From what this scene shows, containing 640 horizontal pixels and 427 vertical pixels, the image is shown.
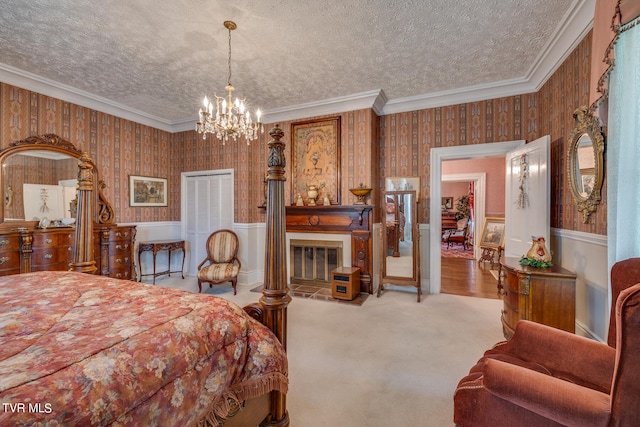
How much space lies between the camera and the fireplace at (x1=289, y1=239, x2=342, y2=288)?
432 cm

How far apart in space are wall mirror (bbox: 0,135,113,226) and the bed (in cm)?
232

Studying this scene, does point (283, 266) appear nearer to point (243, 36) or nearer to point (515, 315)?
point (515, 315)

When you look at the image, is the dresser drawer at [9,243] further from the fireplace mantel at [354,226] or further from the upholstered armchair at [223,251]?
the fireplace mantel at [354,226]

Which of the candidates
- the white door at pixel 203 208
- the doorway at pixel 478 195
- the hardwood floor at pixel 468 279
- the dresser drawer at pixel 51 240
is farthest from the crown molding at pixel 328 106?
the doorway at pixel 478 195

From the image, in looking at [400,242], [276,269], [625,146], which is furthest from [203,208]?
[625,146]

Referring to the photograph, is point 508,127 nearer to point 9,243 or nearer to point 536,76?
point 536,76

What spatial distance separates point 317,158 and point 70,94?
3574 mm

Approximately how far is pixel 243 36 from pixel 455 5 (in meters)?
1.92

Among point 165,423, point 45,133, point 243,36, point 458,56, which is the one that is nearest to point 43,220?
point 45,133

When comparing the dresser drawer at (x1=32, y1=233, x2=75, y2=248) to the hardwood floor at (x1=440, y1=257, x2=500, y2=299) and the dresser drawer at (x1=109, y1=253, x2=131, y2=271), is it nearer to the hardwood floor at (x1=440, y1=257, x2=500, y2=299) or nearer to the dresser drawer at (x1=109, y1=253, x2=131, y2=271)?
the dresser drawer at (x1=109, y1=253, x2=131, y2=271)

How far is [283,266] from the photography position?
1.52 meters

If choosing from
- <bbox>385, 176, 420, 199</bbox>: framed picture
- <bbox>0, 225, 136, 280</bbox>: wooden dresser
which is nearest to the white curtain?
<bbox>385, 176, 420, 199</bbox>: framed picture

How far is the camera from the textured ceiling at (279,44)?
2.31 meters

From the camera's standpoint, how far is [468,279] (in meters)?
4.83
